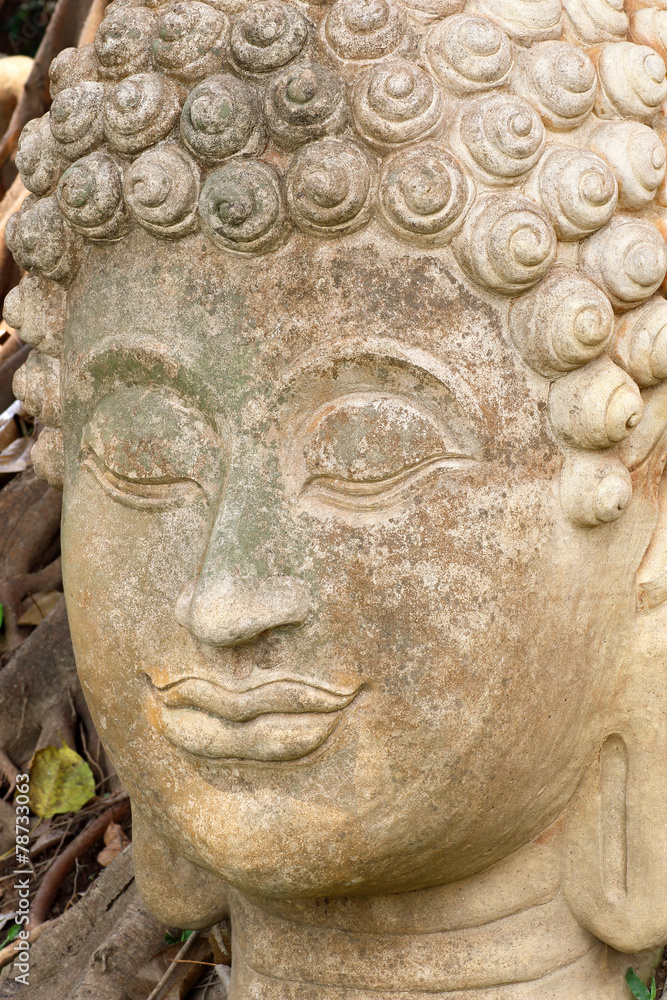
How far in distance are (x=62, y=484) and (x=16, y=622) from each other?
171 centimetres

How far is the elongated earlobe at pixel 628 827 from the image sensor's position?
2.24 meters

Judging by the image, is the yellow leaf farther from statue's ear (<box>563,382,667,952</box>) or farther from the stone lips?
the stone lips

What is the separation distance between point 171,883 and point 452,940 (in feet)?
2.18

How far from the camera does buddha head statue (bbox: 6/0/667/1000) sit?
75.9 inches

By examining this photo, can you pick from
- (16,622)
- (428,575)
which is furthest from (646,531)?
(16,622)

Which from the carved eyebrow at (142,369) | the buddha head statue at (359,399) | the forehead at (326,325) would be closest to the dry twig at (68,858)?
the buddha head statue at (359,399)

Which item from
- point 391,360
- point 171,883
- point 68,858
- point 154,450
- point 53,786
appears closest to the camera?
point 391,360

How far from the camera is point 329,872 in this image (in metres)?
2.04

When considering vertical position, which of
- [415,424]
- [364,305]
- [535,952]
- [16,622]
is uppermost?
[364,305]

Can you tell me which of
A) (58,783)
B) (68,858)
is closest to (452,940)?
(68,858)

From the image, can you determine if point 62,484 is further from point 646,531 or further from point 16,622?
point 16,622

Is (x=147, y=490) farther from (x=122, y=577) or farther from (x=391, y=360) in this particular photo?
(x=391, y=360)

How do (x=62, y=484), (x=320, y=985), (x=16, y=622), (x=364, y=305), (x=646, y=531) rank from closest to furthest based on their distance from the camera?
(x=364, y=305), (x=646, y=531), (x=320, y=985), (x=62, y=484), (x=16, y=622)

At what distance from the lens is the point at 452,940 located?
2318 millimetres
